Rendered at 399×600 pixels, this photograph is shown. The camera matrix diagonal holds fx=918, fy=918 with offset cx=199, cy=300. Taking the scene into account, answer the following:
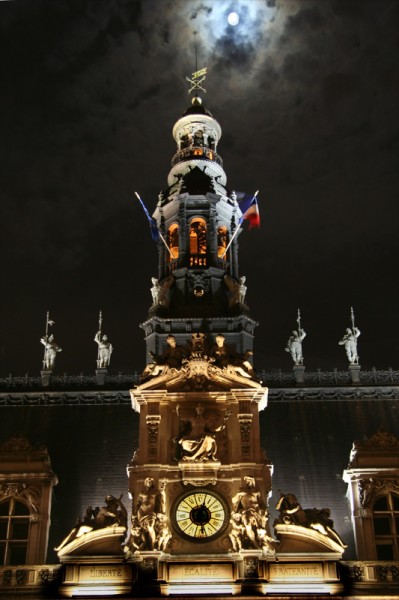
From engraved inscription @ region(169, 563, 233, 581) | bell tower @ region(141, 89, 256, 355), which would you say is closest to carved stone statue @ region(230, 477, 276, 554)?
engraved inscription @ region(169, 563, 233, 581)

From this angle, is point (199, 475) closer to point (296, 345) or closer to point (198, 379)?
point (198, 379)

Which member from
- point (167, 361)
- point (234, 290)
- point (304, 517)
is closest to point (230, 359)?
point (167, 361)

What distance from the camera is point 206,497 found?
128 feet

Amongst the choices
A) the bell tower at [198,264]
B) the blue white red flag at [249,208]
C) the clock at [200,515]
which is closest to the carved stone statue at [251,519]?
the clock at [200,515]

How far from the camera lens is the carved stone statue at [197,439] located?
39.5 metres

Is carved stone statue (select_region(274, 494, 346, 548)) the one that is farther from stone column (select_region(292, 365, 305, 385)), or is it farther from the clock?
stone column (select_region(292, 365, 305, 385))

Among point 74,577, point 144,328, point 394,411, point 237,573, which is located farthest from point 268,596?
point 144,328

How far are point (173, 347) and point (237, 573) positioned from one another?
10.8 meters

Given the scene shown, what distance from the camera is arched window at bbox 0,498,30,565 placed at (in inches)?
1535

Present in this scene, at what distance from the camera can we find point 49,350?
174ft

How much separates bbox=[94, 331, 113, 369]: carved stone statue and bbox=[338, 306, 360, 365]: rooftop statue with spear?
1331 centimetres

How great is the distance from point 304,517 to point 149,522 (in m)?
6.40

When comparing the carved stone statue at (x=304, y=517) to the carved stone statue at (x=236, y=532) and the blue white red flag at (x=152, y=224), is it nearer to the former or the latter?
the carved stone statue at (x=236, y=532)

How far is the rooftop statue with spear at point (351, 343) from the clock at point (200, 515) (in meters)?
15.1
